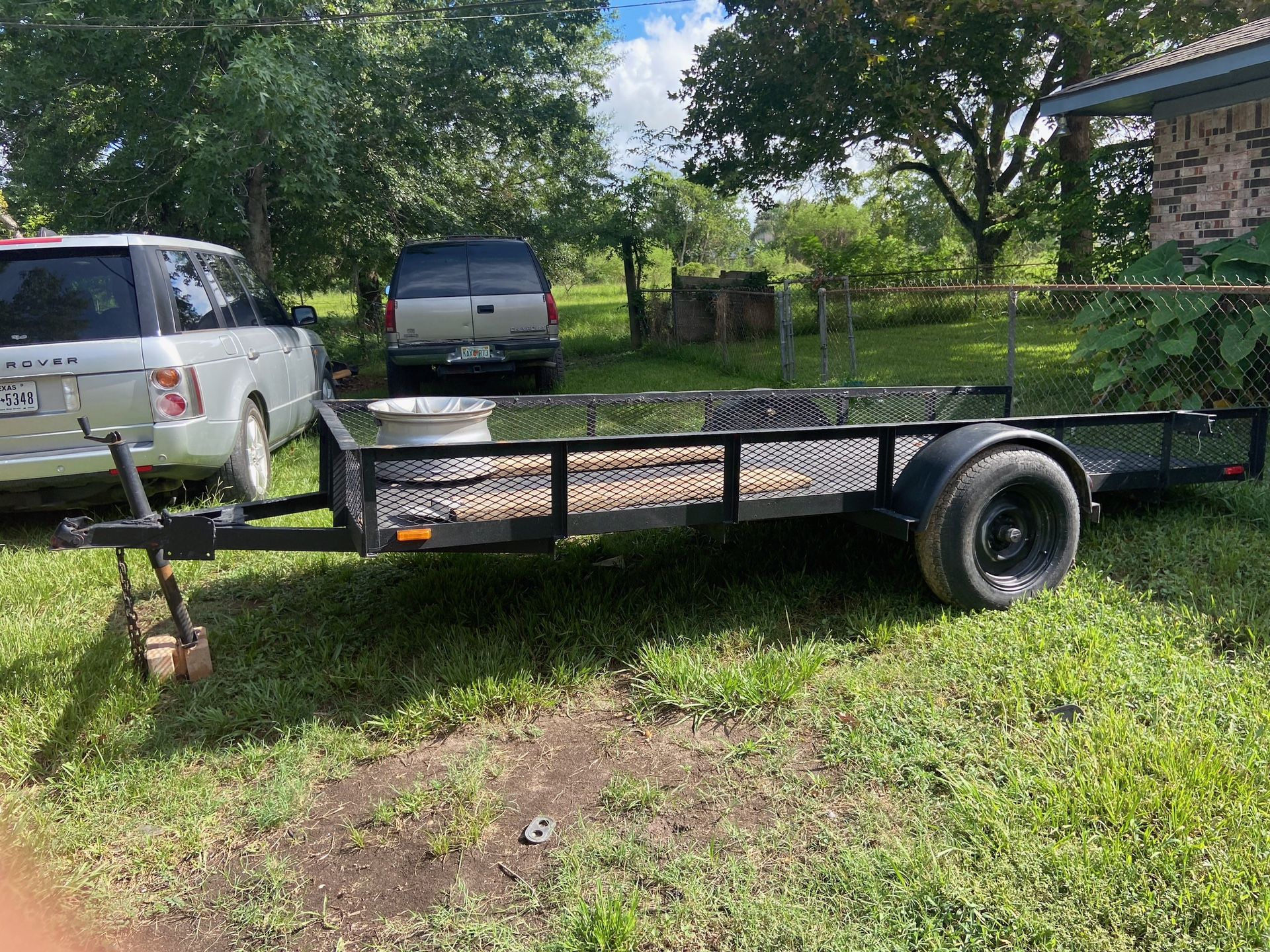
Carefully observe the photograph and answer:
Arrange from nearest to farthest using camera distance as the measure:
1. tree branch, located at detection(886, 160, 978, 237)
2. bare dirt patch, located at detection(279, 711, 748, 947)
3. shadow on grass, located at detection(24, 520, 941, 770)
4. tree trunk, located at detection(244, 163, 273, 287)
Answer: bare dirt patch, located at detection(279, 711, 748, 947) → shadow on grass, located at detection(24, 520, 941, 770) → tree trunk, located at detection(244, 163, 273, 287) → tree branch, located at detection(886, 160, 978, 237)

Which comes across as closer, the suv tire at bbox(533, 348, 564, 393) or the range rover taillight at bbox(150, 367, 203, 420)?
the range rover taillight at bbox(150, 367, 203, 420)

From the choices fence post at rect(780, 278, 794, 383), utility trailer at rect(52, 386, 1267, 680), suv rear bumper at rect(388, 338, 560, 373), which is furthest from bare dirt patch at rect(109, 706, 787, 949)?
fence post at rect(780, 278, 794, 383)

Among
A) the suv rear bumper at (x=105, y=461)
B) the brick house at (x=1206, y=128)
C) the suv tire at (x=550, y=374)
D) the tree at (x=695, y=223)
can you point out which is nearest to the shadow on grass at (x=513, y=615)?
the suv rear bumper at (x=105, y=461)

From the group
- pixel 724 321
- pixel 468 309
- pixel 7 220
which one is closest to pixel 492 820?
pixel 468 309

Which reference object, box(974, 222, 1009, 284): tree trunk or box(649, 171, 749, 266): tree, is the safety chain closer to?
box(649, 171, 749, 266): tree

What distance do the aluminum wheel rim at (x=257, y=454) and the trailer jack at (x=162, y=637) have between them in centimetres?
233

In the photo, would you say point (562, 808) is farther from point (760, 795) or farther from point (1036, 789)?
point (1036, 789)

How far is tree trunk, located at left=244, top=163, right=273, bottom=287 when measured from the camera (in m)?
11.7

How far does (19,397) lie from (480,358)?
16.5ft

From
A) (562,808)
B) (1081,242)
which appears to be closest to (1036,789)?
(562,808)

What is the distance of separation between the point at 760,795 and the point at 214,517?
89.7 inches

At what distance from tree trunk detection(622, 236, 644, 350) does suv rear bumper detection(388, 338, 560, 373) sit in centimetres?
679

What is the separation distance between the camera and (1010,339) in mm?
7750

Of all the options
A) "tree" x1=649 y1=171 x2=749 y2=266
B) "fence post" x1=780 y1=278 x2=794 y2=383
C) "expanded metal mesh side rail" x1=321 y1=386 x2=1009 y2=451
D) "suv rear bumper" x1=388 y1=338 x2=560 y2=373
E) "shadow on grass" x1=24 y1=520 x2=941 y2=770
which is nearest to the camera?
"shadow on grass" x1=24 y1=520 x2=941 y2=770
